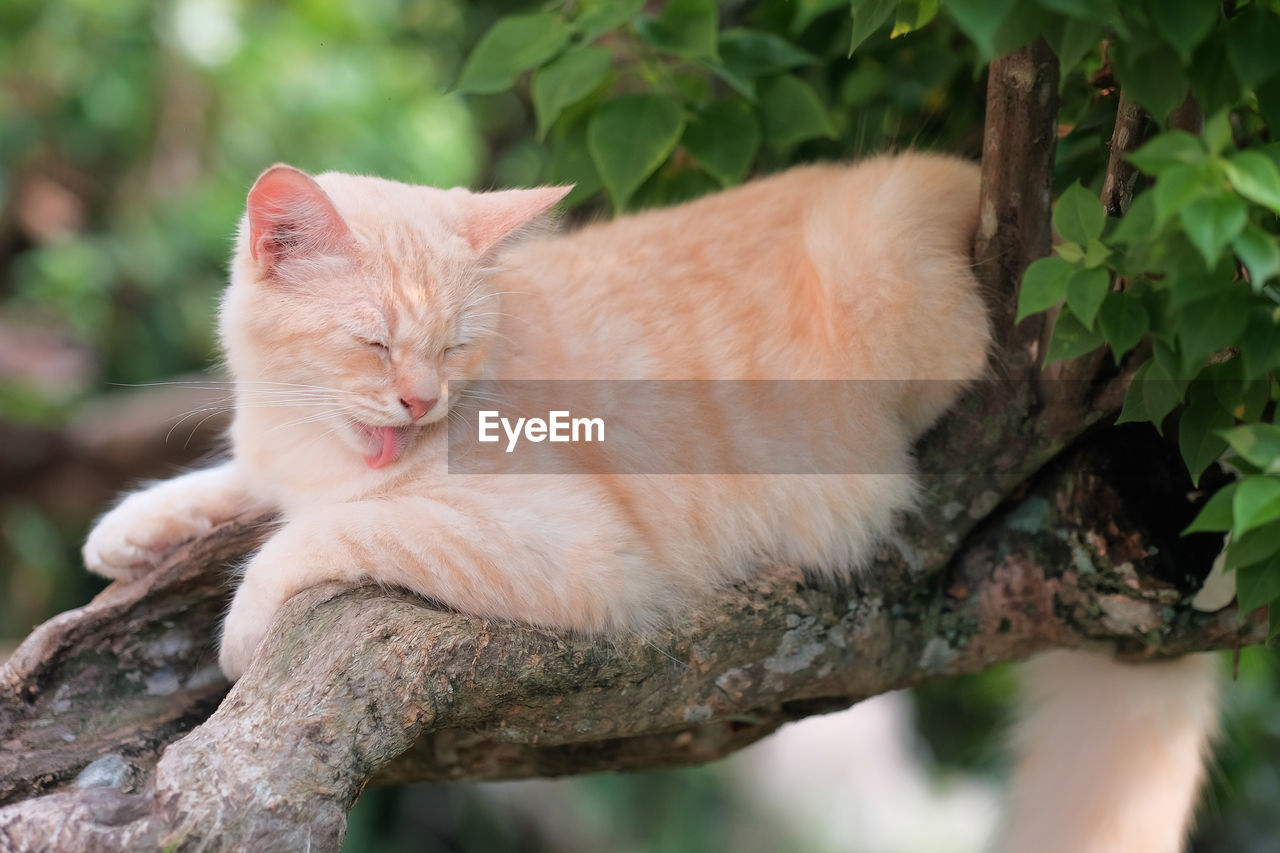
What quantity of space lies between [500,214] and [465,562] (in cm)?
54

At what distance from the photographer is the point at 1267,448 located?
1.07 m

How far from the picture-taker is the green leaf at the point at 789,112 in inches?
81.2

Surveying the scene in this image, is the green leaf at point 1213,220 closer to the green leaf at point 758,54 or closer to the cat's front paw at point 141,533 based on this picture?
the green leaf at point 758,54

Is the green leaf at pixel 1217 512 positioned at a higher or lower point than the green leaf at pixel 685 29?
lower

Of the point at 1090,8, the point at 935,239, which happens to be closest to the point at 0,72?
the point at 935,239

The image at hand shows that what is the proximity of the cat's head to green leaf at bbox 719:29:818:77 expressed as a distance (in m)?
0.60

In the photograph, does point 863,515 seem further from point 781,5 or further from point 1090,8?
point 781,5

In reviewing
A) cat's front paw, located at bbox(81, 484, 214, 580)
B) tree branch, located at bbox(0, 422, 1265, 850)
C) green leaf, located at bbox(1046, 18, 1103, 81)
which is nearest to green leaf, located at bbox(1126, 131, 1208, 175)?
green leaf, located at bbox(1046, 18, 1103, 81)

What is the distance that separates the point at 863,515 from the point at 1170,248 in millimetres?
799

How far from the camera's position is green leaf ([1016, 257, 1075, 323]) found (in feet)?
3.90

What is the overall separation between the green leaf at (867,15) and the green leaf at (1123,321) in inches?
16.6

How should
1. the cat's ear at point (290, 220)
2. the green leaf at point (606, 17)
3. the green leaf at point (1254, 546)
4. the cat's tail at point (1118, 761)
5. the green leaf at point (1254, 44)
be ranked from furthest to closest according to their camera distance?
the cat's tail at point (1118, 761) < the green leaf at point (606, 17) < the cat's ear at point (290, 220) < the green leaf at point (1254, 546) < the green leaf at point (1254, 44)

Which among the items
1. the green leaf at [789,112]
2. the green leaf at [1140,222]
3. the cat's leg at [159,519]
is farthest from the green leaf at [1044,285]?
the cat's leg at [159,519]
